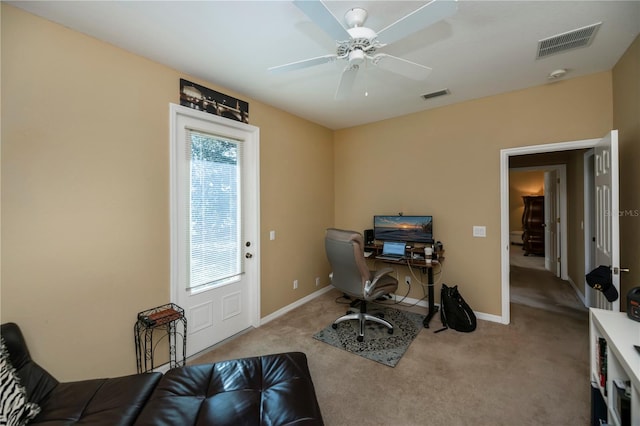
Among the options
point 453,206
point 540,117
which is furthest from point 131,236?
point 540,117

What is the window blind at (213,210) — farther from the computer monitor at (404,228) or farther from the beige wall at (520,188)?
the beige wall at (520,188)

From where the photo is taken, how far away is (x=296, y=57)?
2.16m

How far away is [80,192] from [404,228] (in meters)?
3.40

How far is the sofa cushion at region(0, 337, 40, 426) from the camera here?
1120 mm

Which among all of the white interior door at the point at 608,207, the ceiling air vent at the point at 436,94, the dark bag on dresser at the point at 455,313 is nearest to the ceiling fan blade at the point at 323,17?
the ceiling air vent at the point at 436,94

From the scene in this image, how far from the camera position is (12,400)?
3.81 feet

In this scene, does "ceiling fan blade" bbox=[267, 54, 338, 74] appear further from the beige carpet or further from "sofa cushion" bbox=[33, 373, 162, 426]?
the beige carpet

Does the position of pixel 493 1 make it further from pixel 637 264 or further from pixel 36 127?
pixel 36 127

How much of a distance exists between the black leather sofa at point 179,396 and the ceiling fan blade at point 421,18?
201 cm

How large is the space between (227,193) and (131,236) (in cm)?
99

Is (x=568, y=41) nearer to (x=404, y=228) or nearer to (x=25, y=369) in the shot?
(x=404, y=228)

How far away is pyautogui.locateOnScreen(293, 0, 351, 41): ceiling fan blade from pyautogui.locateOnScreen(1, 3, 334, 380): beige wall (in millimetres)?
1614

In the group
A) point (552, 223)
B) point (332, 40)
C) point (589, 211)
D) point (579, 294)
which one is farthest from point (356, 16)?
point (552, 223)

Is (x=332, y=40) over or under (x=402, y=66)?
over
